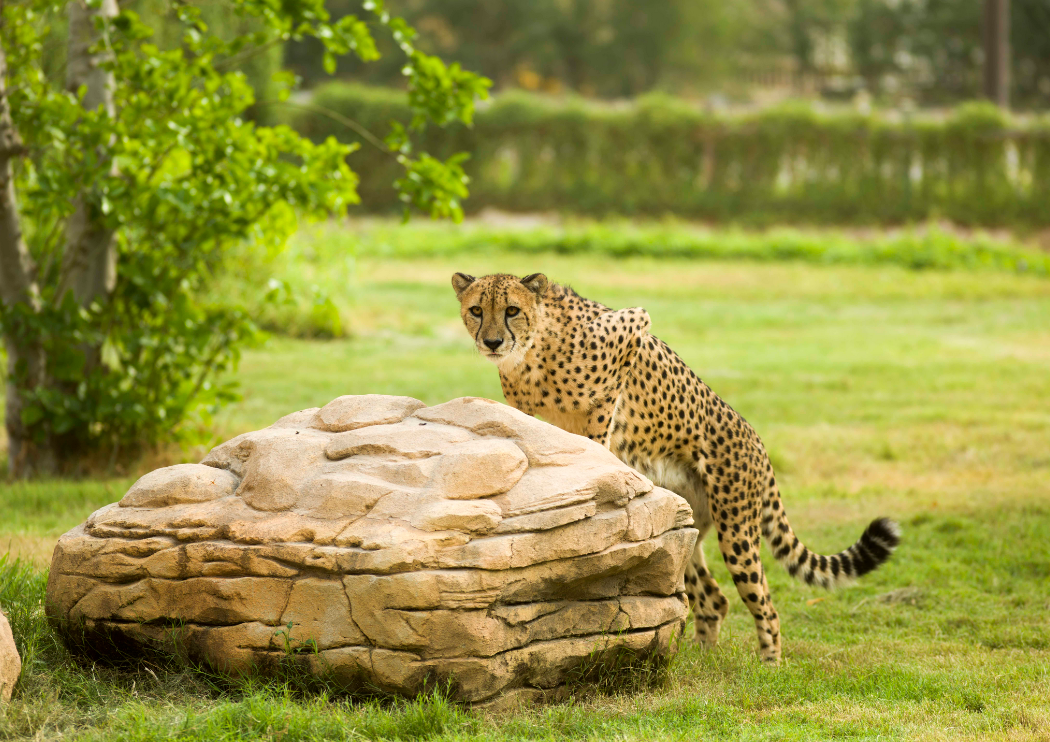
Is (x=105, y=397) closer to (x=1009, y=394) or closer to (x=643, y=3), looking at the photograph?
(x=1009, y=394)

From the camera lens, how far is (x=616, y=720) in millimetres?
3684

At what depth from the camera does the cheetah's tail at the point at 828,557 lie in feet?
15.3

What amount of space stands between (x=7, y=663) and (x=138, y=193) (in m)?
3.54

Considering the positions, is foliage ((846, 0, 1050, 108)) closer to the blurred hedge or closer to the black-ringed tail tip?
the blurred hedge

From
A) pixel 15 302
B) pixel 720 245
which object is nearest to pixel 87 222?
pixel 15 302

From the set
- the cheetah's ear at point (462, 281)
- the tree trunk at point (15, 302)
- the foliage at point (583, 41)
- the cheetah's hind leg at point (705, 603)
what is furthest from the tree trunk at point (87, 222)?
the foliage at point (583, 41)

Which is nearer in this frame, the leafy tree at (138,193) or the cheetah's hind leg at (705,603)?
the cheetah's hind leg at (705,603)

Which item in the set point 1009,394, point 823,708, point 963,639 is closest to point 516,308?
point 823,708

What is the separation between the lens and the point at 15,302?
6602 millimetres

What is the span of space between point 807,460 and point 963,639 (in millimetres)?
3064

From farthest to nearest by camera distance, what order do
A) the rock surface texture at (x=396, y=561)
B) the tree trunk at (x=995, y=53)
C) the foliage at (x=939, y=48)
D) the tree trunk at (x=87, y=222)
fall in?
the foliage at (x=939, y=48) < the tree trunk at (x=995, y=53) < the tree trunk at (x=87, y=222) < the rock surface texture at (x=396, y=561)

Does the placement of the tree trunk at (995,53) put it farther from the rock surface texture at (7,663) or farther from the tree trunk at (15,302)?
the rock surface texture at (7,663)

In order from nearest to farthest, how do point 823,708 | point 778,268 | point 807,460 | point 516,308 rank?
1. point 823,708
2. point 516,308
3. point 807,460
4. point 778,268

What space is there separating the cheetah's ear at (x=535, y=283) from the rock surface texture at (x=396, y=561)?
0.58 meters
